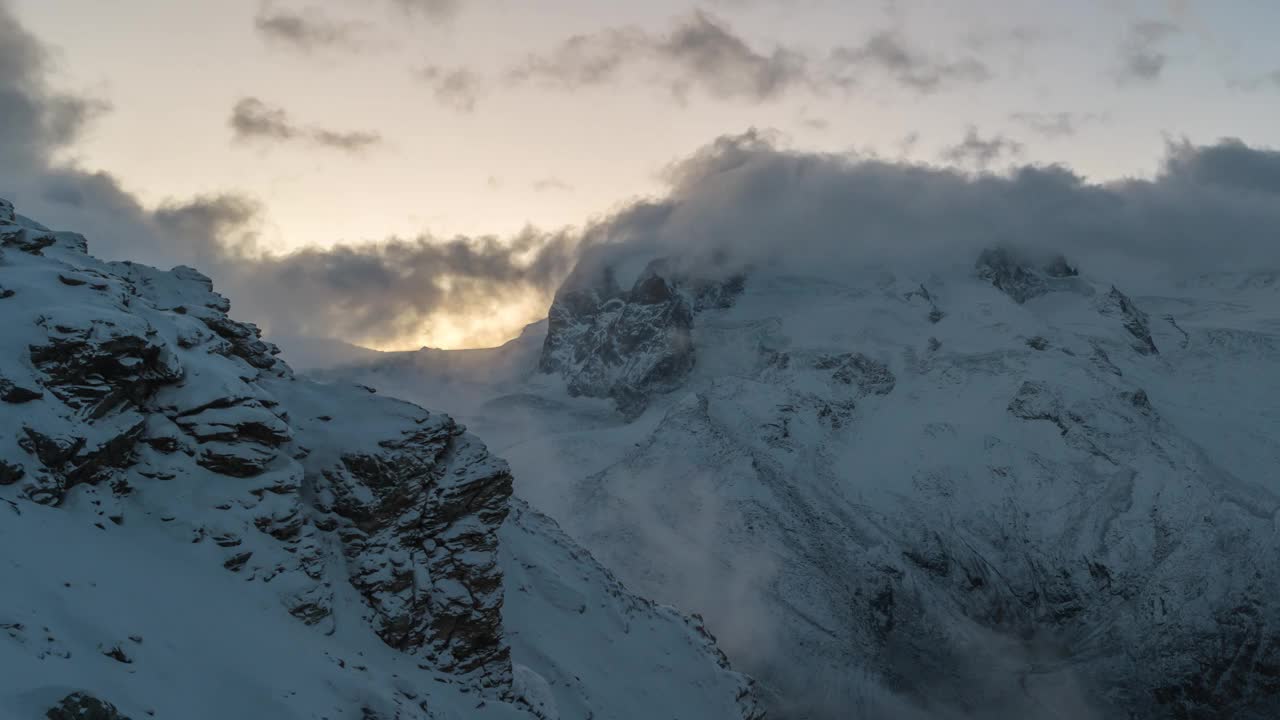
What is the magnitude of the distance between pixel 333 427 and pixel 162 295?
62.3 ft

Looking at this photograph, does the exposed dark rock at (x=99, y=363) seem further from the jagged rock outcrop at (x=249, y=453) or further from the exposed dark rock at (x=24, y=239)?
the exposed dark rock at (x=24, y=239)

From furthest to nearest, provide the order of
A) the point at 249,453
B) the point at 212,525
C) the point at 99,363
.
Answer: the point at 249,453 < the point at 212,525 < the point at 99,363

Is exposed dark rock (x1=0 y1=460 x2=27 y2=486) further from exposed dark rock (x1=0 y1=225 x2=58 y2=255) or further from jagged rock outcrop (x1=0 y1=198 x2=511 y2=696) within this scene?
exposed dark rock (x1=0 y1=225 x2=58 y2=255)

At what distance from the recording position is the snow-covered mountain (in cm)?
4000

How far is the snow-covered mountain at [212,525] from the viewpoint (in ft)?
131

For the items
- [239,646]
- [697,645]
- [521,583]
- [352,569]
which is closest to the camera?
[239,646]

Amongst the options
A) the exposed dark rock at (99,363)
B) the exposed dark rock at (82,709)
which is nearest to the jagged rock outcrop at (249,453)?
the exposed dark rock at (99,363)

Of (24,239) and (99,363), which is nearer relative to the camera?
(99,363)

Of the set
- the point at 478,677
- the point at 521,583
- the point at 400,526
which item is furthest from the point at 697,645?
the point at 400,526

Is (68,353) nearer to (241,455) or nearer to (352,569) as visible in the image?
(241,455)

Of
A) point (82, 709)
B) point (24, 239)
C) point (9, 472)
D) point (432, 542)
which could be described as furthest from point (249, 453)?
point (82, 709)

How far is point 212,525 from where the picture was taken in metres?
49.7

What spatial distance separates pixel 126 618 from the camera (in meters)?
41.3

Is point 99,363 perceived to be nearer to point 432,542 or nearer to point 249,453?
point 249,453
